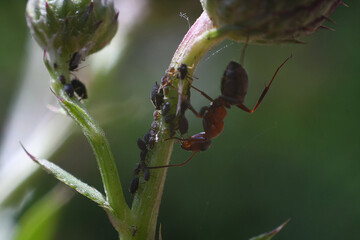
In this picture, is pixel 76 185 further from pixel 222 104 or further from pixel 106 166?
pixel 222 104

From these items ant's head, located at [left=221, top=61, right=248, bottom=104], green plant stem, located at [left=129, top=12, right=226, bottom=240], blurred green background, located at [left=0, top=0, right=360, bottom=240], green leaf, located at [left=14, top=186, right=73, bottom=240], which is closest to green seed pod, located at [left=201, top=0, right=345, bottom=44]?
green plant stem, located at [left=129, top=12, right=226, bottom=240]

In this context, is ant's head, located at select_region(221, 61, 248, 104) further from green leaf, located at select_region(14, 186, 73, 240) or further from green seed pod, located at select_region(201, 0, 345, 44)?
green leaf, located at select_region(14, 186, 73, 240)

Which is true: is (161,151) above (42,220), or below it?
above

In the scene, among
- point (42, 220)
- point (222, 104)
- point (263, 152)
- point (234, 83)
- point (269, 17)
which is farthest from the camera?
point (263, 152)

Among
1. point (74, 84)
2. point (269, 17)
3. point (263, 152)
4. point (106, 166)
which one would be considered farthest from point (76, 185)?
point (263, 152)

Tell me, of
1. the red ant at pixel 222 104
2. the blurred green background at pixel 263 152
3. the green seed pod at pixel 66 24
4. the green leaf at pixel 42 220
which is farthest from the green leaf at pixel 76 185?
the blurred green background at pixel 263 152

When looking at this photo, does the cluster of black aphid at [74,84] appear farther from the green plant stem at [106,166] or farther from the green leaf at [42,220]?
the green leaf at [42,220]
